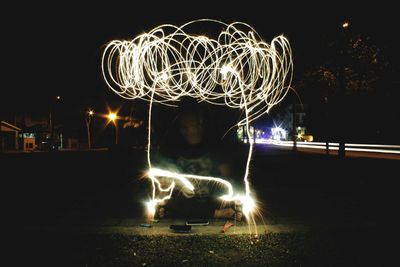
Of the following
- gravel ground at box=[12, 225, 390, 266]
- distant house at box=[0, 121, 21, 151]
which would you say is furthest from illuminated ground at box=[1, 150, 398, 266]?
distant house at box=[0, 121, 21, 151]

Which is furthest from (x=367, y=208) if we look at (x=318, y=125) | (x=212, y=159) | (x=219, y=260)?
(x=318, y=125)

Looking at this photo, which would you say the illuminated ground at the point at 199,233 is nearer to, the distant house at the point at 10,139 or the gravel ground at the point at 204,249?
the gravel ground at the point at 204,249

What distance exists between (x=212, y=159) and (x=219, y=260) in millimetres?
2805

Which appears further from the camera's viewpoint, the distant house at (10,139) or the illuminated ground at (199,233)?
the distant house at (10,139)

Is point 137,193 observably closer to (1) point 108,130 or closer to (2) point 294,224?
(2) point 294,224

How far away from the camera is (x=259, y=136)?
102 meters

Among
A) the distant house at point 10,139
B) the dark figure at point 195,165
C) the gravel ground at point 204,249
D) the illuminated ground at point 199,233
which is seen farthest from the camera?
the distant house at point 10,139

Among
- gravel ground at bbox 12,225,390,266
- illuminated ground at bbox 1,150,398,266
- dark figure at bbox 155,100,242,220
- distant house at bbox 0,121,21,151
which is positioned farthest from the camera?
distant house at bbox 0,121,21,151

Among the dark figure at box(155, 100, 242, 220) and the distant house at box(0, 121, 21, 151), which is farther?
the distant house at box(0, 121, 21, 151)

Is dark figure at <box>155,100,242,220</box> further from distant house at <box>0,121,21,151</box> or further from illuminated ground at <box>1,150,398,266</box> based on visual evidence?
distant house at <box>0,121,21,151</box>

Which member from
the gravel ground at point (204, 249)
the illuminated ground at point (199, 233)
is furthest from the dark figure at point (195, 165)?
the gravel ground at point (204, 249)

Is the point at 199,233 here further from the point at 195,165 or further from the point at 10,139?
the point at 10,139

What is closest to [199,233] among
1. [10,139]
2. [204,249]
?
[204,249]

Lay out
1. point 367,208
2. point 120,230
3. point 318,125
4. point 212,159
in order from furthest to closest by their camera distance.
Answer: point 318,125 → point 367,208 → point 212,159 → point 120,230
